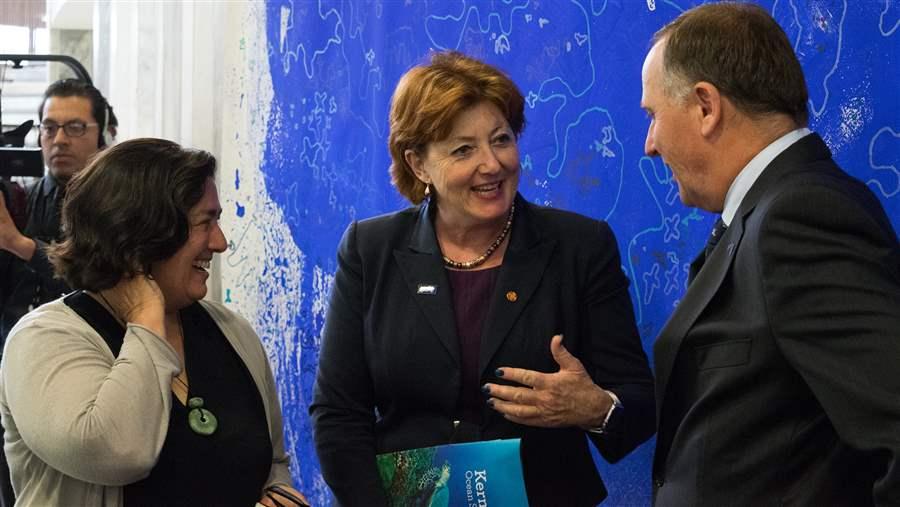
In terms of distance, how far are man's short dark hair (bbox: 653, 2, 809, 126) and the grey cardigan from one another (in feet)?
3.69

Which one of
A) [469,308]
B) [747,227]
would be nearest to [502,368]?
[469,308]

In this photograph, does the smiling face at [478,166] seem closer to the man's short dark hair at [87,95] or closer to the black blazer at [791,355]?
the black blazer at [791,355]

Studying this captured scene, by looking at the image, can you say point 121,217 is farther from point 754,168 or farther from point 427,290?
point 754,168

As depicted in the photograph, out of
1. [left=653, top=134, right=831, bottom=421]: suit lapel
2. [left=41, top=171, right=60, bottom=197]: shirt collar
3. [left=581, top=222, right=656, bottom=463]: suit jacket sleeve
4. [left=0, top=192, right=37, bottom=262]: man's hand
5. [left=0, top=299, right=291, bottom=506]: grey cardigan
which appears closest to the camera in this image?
[left=653, top=134, right=831, bottom=421]: suit lapel

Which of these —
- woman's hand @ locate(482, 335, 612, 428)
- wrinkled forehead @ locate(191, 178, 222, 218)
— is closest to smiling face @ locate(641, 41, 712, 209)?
woman's hand @ locate(482, 335, 612, 428)

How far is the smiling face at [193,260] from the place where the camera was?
8.39ft

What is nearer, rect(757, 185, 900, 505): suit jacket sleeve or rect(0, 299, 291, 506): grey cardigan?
rect(757, 185, 900, 505): suit jacket sleeve

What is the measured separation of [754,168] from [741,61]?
0.55ft

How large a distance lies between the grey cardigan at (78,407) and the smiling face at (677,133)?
3.45ft

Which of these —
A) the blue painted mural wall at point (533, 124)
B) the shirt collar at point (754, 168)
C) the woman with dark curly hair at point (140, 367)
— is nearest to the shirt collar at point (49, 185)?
the blue painted mural wall at point (533, 124)

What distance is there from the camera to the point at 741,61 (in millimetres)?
1915

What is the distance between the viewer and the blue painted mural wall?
2.37 meters

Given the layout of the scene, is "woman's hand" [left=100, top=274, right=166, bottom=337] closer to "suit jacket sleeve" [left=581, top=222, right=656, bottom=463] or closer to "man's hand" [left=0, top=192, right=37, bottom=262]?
"suit jacket sleeve" [left=581, top=222, right=656, bottom=463]

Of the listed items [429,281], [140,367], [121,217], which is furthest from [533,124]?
[140,367]
